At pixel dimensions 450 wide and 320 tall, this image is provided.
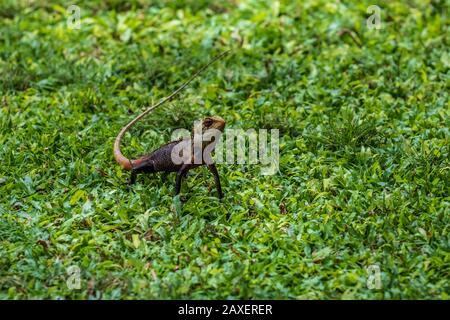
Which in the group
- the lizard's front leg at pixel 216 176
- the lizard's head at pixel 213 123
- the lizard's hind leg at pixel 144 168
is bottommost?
the lizard's front leg at pixel 216 176

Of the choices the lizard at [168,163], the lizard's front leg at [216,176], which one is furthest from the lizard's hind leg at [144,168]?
the lizard's front leg at [216,176]

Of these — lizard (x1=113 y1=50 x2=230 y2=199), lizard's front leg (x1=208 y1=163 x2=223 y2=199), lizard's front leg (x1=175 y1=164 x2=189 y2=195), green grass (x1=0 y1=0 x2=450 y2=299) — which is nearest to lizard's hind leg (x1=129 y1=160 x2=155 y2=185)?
lizard (x1=113 y1=50 x2=230 y2=199)

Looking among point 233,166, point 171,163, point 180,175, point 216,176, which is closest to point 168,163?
point 171,163

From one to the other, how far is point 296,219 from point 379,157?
1078 millimetres

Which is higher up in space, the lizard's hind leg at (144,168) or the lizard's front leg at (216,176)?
the lizard's hind leg at (144,168)

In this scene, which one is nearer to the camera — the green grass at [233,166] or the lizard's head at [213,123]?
the green grass at [233,166]

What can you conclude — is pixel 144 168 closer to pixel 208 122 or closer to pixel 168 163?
pixel 168 163

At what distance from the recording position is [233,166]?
6.20m

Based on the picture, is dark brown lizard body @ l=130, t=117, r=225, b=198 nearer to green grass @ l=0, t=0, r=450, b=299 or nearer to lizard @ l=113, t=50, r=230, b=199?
lizard @ l=113, t=50, r=230, b=199

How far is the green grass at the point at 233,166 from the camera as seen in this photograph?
5043 mm

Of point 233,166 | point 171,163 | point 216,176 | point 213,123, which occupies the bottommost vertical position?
point 216,176

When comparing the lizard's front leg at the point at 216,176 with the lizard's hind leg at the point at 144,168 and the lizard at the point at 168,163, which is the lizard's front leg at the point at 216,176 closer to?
the lizard at the point at 168,163
